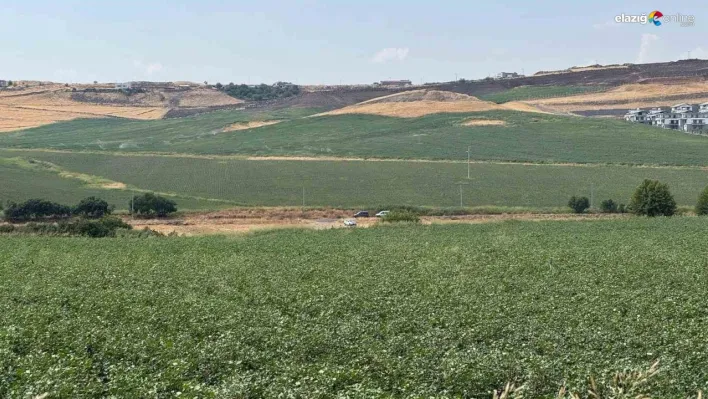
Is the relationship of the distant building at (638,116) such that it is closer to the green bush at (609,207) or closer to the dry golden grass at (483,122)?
the dry golden grass at (483,122)

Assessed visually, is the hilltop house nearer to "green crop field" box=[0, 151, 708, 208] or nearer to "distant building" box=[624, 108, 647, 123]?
"distant building" box=[624, 108, 647, 123]

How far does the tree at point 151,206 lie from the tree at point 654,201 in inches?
1504

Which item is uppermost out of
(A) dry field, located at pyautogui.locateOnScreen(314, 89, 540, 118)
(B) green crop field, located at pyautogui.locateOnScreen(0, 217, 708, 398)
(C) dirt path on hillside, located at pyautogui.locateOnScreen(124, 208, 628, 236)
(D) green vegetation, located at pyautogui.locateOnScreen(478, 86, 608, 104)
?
(D) green vegetation, located at pyautogui.locateOnScreen(478, 86, 608, 104)

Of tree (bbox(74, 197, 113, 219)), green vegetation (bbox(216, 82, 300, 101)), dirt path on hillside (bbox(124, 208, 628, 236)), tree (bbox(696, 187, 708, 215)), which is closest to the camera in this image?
dirt path on hillside (bbox(124, 208, 628, 236))

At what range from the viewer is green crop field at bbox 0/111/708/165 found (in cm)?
9188

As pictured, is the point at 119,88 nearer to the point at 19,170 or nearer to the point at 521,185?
the point at 19,170

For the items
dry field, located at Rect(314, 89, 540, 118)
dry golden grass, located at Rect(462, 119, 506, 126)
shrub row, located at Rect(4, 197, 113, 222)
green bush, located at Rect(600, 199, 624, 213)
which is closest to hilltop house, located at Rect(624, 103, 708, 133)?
dry field, located at Rect(314, 89, 540, 118)

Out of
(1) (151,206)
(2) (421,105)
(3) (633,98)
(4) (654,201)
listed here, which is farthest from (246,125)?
(4) (654,201)

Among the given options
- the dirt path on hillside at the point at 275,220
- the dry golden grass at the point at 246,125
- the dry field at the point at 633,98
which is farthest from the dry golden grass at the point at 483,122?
the dirt path on hillside at the point at 275,220

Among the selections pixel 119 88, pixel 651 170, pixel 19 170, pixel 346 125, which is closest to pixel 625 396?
pixel 651 170

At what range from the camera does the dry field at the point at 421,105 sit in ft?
424

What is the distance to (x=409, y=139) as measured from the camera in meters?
106

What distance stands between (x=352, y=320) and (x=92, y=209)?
44434mm

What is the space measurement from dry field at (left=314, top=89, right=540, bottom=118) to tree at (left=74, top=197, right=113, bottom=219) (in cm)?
7810
